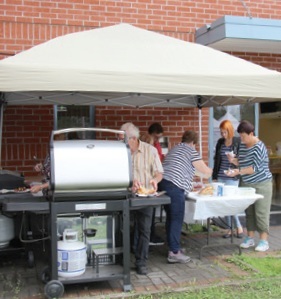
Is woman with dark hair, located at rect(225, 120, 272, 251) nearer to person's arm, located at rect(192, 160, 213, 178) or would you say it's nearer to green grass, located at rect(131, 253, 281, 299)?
person's arm, located at rect(192, 160, 213, 178)

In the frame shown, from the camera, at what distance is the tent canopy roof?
4277 millimetres

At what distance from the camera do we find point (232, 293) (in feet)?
14.6

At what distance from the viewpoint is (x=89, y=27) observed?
22.7ft

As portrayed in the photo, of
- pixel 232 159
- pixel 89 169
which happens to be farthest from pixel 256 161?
pixel 89 169

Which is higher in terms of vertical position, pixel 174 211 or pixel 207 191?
pixel 207 191

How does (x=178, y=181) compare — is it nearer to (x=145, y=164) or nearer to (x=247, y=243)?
(x=145, y=164)

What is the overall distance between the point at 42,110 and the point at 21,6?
1.57m

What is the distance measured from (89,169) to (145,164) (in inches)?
47.9

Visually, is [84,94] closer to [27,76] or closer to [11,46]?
[11,46]

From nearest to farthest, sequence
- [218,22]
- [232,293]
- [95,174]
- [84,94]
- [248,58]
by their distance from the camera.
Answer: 1. [95,174]
2. [232,293]
3. [84,94]
4. [218,22]
5. [248,58]

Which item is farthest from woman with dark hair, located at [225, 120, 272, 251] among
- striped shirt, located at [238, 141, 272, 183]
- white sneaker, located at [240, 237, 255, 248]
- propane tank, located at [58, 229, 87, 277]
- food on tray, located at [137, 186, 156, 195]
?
propane tank, located at [58, 229, 87, 277]

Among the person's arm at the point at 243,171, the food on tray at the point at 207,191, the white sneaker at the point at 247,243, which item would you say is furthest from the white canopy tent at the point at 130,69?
the white sneaker at the point at 247,243

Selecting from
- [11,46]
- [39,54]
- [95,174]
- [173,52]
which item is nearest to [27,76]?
[39,54]

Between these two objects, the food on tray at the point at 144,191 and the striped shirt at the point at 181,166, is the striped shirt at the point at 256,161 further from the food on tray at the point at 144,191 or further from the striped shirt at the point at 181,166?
the food on tray at the point at 144,191
